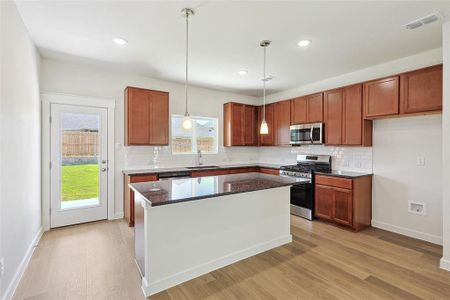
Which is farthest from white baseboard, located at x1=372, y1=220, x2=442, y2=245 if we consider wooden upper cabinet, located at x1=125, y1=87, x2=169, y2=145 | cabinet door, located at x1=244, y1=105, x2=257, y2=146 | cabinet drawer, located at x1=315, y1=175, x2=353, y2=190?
wooden upper cabinet, located at x1=125, y1=87, x2=169, y2=145

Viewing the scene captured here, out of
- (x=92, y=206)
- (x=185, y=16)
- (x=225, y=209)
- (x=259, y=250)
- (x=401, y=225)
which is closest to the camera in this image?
(x=185, y=16)

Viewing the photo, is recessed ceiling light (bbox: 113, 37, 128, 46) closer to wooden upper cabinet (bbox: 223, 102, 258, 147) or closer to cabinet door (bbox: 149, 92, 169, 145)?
cabinet door (bbox: 149, 92, 169, 145)

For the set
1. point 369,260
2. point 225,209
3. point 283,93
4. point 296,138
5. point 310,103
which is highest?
point 283,93

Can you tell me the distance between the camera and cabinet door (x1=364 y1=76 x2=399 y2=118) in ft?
10.7

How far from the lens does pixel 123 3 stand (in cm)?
217

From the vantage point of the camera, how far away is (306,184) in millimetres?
4172

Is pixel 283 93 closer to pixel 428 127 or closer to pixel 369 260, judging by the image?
pixel 428 127

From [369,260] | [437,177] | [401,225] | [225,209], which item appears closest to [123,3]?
[225,209]

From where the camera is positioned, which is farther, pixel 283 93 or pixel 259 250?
pixel 283 93

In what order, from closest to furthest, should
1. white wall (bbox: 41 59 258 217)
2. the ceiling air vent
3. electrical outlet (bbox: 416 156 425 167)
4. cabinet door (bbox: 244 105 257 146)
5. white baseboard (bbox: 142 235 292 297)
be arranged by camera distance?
white baseboard (bbox: 142 235 292 297) → the ceiling air vent → electrical outlet (bbox: 416 156 425 167) → white wall (bbox: 41 59 258 217) → cabinet door (bbox: 244 105 257 146)

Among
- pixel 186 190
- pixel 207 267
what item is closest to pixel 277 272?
pixel 207 267

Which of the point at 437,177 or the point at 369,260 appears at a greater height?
the point at 437,177

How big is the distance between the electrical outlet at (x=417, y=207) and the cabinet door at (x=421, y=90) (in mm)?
1390

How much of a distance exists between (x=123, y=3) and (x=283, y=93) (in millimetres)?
4176
